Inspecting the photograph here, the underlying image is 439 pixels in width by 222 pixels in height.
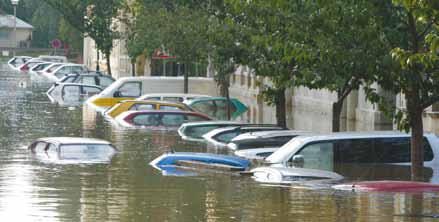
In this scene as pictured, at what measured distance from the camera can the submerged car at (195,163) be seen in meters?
25.7

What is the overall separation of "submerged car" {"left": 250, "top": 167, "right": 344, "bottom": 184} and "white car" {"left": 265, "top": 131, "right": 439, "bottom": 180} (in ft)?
1.96

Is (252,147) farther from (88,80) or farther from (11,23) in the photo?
A: (11,23)

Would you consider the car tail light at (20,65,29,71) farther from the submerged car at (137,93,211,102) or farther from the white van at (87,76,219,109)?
the submerged car at (137,93,211,102)

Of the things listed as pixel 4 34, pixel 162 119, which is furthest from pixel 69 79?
pixel 4 34

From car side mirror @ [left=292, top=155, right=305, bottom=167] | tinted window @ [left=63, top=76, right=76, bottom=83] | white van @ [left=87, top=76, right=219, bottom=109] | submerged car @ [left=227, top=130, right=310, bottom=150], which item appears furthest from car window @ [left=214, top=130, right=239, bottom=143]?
tinted window @ [left=63, top=76, right=76, bottom=83]

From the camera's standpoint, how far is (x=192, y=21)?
4459 centimetres

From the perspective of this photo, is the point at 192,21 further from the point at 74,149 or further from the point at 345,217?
the point at 345,217

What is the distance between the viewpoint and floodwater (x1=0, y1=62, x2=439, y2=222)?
1831cm

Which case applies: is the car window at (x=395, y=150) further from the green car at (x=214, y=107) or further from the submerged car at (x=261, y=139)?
the green car at (x=214, y=107)

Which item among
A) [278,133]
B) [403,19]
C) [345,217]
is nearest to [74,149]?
[278,133]

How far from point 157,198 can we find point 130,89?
29.6 meters

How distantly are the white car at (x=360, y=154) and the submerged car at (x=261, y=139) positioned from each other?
4702 millimetres

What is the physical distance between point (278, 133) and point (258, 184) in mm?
7006

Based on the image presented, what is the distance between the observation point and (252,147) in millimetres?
29938
